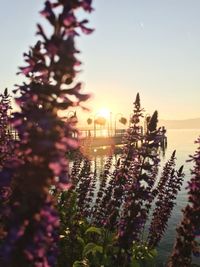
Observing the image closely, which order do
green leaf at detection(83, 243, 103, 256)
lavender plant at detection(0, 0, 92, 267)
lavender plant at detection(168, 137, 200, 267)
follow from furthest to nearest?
green leaf at detection(83, 243, 103, 256)
lavender plant at detection(168, 137, 200, 267)
lavender plant at detection(0, 0, 92, 267)

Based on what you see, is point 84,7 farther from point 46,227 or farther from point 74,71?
point 46,227

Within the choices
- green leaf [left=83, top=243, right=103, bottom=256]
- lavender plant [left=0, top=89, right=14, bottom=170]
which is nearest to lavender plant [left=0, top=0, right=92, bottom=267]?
lavender plant [left=0, top=89, right=14, bottom=170]

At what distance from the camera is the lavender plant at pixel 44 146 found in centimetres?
547

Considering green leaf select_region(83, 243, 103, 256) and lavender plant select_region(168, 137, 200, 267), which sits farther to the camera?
green leaf select_region(83, 243, 103, 256)

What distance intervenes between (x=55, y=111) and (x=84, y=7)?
64.8 inches

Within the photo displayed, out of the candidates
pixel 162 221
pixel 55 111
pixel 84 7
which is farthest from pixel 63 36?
pixel 162 221

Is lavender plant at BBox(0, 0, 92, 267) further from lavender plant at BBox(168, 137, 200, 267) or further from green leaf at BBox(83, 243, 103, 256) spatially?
green leaf at BBox(83, 243, 103, 256)

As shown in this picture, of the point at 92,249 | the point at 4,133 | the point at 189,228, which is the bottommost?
the point at 92,249

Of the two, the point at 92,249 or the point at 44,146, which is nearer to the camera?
the point at 44,146

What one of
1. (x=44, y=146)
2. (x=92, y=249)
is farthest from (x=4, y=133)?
(x=44, y=146)

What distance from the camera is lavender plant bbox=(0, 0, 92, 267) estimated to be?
5469 mm

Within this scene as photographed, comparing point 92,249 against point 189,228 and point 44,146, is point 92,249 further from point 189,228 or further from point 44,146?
point 44,146

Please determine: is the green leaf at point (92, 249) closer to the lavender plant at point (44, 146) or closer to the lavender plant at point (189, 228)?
the lavender plant at point (189, 228)

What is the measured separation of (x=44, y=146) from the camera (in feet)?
17.5
